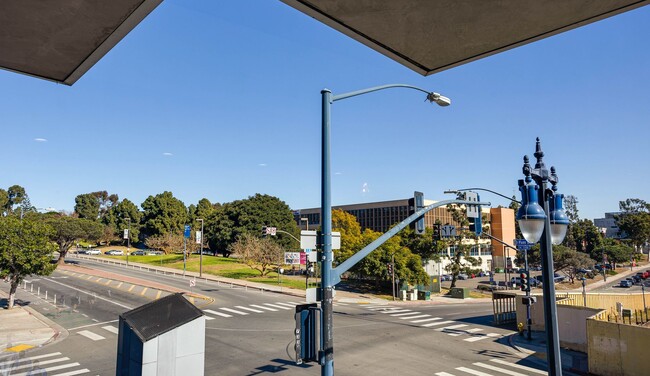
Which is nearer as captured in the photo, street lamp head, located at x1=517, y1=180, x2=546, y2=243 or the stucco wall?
street lamp head, located at x1=517, y1=180, x2=546, y2=243

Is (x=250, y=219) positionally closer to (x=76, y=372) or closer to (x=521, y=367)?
(x=76, y=372)

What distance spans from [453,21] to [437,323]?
2853 centimetres

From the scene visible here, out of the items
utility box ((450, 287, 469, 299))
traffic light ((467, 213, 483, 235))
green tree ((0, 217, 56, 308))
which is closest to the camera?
Result: traffic light ((467, 213, 483, 235))

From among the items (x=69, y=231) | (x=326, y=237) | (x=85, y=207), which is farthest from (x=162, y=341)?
(x=85, y=207)

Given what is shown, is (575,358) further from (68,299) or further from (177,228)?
(177,228)

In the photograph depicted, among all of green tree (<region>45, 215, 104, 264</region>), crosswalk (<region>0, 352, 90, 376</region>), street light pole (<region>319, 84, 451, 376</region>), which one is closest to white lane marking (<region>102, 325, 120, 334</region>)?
crosswalk (<region>0, 352, 90, 376</region>)

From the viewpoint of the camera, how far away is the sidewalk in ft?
62.3

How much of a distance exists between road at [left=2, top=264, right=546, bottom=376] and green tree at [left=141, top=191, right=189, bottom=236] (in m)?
57.0

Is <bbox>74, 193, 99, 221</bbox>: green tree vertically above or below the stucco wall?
above

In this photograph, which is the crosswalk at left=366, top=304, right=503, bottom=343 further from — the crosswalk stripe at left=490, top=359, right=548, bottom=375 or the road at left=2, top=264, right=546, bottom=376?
the crosswalk stripe at left=490, top=359, right=548, bottom=375

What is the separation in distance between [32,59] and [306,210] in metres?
96.4

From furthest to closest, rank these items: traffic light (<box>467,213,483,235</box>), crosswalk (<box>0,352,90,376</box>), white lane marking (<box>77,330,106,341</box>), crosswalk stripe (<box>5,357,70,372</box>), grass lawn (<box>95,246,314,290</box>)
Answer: grass lawn (<box>95,246,314,290</box>), white lane marking (<box>77,330,106,341</box>), crosswalk stripe (<box>5,357,70,372</box>), crosswalk (<box>0,352,90,376</box>), traffic light (<box>467,213,483,235</box>)

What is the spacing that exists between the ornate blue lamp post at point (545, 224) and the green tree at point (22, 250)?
33.9 meters

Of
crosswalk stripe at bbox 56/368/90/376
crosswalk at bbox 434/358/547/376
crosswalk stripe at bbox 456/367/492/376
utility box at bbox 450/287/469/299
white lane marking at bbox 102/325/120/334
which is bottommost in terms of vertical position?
utility box at bbox 450/287/469/299
